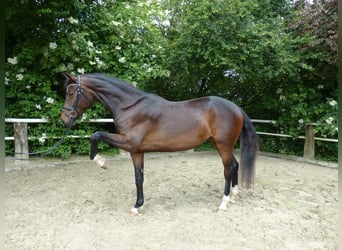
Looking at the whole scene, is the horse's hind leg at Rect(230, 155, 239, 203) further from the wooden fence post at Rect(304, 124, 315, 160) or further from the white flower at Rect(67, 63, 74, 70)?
the white flower at Rect(67, 63, 74, 70)

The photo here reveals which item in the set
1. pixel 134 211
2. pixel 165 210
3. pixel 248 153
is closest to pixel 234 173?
pixel 248 153

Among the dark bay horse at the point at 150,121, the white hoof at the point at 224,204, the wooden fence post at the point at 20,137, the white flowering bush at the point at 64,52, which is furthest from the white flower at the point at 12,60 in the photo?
the white hoof at the point at 224,204

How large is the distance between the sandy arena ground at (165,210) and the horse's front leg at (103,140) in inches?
24.6

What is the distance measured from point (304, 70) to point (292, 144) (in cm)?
176

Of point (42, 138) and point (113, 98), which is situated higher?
point (113, 98)

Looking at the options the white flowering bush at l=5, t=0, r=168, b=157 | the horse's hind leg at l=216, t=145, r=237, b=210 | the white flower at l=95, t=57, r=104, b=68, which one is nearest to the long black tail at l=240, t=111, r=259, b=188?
the horse's hind leg at l=216, t=145, r=237, b=210

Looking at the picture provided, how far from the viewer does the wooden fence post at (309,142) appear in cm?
565

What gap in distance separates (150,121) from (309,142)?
425 cm

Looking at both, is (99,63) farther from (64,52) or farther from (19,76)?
(19,76)

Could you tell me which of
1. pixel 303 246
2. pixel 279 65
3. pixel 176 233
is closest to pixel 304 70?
pixel 279 65

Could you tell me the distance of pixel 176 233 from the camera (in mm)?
2473

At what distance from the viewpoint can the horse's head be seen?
9.33 feet

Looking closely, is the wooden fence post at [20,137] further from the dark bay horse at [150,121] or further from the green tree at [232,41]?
the green tree at [232,41]

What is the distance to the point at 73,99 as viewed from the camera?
9.37ft
